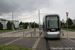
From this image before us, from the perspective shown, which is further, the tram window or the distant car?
the tram window

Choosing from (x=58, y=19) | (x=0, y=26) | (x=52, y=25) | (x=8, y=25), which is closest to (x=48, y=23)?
(x=52, y=25)

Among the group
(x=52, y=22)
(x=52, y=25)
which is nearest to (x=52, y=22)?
(x=52, y=22)

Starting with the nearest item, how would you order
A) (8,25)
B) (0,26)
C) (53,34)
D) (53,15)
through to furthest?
1. (53,34)
2. (53,15)
3. (0,26)
4. (8,25)

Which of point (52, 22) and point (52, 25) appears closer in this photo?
point (52, 25)

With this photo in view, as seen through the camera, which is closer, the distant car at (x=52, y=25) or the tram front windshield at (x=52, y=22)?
the distant car at (x=52, y=25)

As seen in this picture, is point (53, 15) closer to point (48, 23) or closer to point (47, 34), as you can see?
point (48, 23)

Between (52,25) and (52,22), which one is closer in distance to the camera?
(52,25)

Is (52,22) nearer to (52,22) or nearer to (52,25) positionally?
(52,22)

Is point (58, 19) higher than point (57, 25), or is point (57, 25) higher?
point (58, 19)

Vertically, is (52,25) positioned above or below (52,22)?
below

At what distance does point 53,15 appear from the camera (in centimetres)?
1220

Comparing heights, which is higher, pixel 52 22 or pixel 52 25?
pixel 52 22

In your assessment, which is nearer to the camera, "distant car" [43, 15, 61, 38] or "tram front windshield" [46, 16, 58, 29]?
"distant car" [43, 15, 61, 38]

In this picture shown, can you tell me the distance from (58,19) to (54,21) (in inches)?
22.8
